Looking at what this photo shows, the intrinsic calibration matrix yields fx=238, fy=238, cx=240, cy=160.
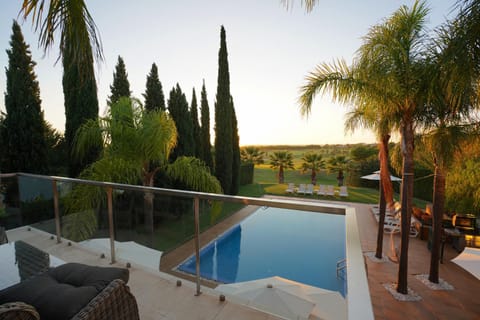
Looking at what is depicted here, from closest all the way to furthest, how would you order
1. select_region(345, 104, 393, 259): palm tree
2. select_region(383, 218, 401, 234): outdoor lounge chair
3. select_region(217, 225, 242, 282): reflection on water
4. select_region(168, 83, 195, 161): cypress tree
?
select_region(345, 104, 393, 259): palm tree → select_region(217, 225, 242, 282): reflection on water → select_region(383, 218, 401, 234): outdoor lounge chair → select_region(168, 83, 195, 161): cypress tree

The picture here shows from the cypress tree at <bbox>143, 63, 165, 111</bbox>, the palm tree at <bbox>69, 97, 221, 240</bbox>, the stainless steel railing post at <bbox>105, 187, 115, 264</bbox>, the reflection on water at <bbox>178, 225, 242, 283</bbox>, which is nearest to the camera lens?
the stainless steel railing post at <bbox>105, 187, 115, 264</bbox>

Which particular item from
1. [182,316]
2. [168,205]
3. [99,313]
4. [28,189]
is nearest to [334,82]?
[168,205]

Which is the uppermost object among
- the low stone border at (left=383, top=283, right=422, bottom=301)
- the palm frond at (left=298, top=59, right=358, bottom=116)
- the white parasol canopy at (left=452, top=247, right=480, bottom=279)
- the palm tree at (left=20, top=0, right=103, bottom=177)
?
the palm frond at (left=298, top=59, right=358, bottom=116)

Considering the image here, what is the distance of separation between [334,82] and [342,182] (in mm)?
17836

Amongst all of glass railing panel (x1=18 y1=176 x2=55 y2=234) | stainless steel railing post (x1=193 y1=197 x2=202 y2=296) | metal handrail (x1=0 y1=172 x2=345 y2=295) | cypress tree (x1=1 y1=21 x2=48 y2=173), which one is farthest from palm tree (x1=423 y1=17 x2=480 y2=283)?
cypress tree (x1=1 y1=21 x2=48 y2=173)

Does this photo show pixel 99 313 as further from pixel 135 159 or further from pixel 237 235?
pixel 237 235

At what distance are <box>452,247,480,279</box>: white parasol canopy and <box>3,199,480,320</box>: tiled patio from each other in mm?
1152

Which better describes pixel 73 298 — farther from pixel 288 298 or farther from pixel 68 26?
pixel 288 298

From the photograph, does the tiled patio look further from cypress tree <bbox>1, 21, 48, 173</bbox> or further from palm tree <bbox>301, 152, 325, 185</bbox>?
palm tree <bbox>301, 152, 325, 185</bbox>

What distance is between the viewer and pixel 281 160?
73.3 ft

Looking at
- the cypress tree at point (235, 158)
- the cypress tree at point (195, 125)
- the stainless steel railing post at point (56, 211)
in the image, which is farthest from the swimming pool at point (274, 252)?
the cypress tree at point (235, 158)

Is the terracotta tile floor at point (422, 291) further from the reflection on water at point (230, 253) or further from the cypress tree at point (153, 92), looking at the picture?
the cypress tree at point (153, 92)

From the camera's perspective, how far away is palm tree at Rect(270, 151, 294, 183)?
2217 cm

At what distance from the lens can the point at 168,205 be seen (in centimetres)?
310
